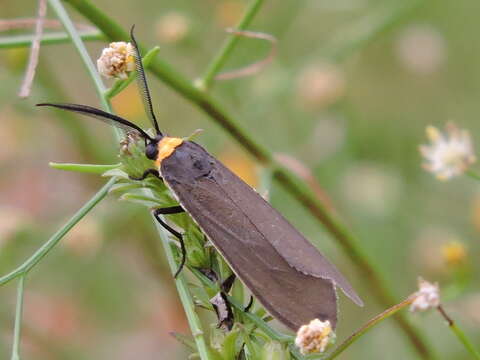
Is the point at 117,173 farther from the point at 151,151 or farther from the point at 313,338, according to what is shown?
the point at 313,338

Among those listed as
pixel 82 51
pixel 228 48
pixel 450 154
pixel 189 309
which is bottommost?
pixel 189 309

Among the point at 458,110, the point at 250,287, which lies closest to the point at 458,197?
the point at 458,110

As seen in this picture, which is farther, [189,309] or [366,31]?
[366,31]

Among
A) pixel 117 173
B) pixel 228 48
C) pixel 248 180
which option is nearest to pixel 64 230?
pixel 117 173

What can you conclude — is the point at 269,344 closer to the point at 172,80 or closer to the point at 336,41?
the point at 172,80

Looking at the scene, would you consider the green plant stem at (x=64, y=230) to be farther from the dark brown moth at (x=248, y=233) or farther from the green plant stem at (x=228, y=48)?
the green plant stem at (x=228, y=48)

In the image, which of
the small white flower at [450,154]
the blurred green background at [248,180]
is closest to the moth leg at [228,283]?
the small white flower at [450,154]
